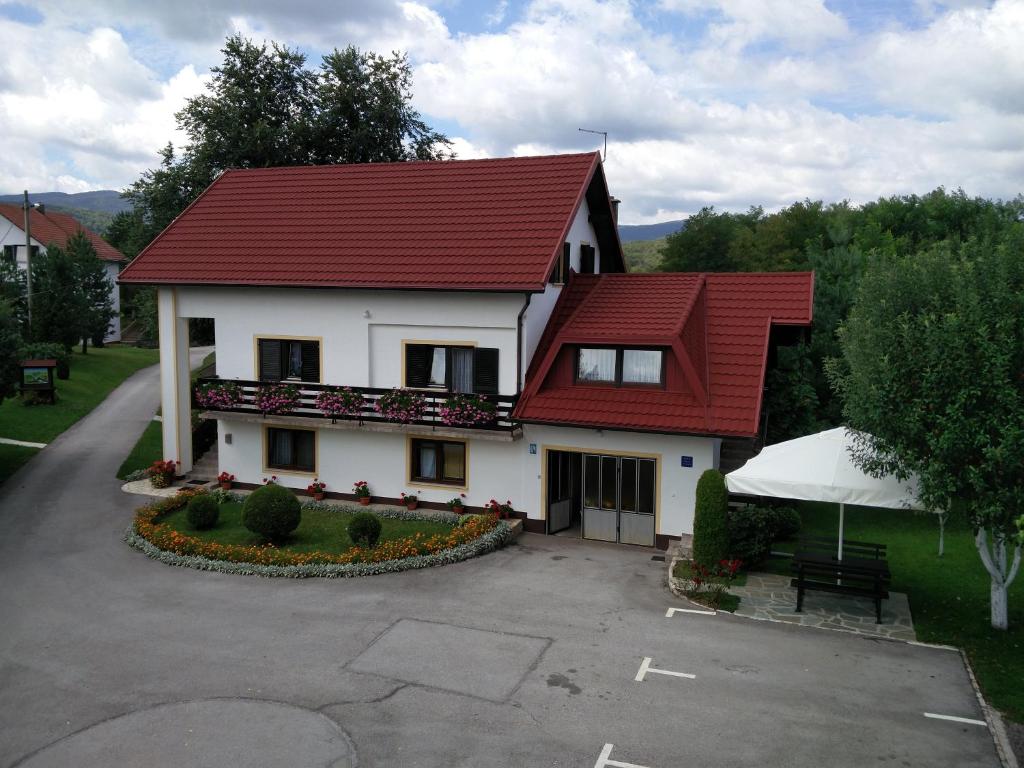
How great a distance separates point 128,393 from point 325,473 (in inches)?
840

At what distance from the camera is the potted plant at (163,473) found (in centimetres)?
2430

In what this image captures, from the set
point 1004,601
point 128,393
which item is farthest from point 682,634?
point 128,393

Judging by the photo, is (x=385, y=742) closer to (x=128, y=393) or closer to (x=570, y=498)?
(x=570, y=498)

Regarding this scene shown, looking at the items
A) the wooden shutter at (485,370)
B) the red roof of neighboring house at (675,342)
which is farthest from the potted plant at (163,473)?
the red roof of neighboring house at (675,342)

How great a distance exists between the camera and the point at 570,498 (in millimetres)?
20922

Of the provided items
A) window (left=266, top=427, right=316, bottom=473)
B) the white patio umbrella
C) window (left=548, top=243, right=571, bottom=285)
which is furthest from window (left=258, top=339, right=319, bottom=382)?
the white patio umbrella

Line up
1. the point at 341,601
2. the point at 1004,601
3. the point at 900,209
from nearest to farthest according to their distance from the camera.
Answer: the point at 1004,601 → the point at 341,601 → the point at 900,209

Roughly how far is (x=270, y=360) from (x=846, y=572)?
15494mm

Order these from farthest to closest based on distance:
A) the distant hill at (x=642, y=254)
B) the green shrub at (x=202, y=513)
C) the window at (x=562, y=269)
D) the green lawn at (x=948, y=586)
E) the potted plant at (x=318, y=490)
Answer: the distant hill at (x=642, y=254) → the potted plant at (x=318, y=490) → the window at (x=562, y=269) → the green shrub at (x=202, y=513) → the green lawn at (x=948, y=586)

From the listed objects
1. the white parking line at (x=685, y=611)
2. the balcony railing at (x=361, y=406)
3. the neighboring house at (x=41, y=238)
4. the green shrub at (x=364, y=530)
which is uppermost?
the neighboring house at (x=41, y=238)

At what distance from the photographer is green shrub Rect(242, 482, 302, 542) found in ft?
61.0

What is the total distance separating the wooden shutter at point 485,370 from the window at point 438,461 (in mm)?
1624

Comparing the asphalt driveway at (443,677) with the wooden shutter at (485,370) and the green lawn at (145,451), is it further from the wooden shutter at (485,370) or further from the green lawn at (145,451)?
the green lawn at (145,451)

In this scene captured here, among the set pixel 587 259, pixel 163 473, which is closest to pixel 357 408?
pixel 163 473
